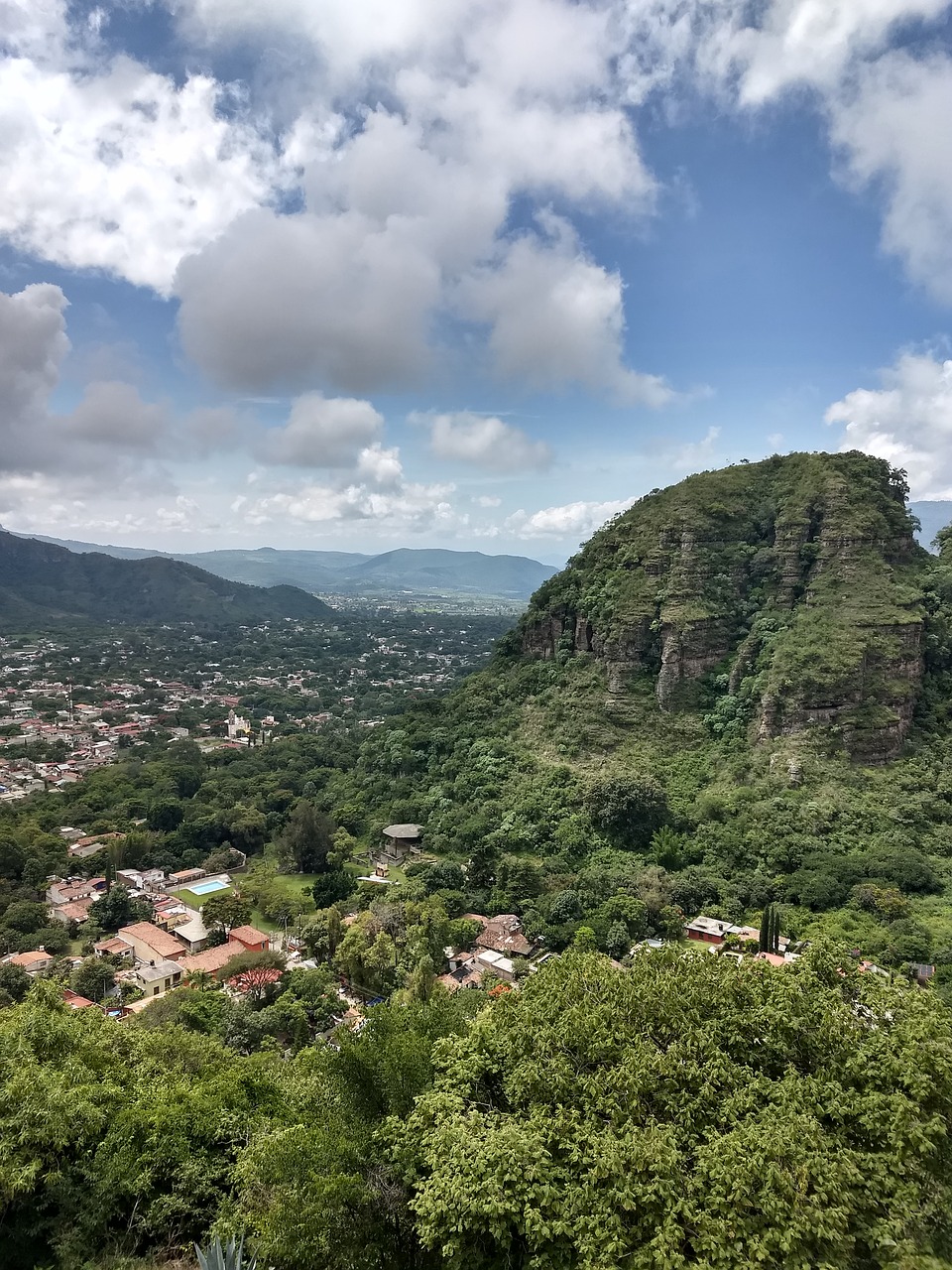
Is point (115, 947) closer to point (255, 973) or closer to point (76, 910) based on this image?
point (76, 910)

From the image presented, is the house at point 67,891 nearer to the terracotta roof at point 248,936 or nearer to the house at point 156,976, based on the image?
the house at point 156,976

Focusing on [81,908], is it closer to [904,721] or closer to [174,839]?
[174,839]

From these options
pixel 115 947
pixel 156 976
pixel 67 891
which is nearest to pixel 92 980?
pixel 156 976

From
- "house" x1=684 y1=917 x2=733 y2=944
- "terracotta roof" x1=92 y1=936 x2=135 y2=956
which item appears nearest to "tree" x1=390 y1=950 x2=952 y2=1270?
"house" x1=684 y1=917 x2=733 y2=944

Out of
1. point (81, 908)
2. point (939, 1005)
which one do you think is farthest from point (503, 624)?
point (939, 1005)

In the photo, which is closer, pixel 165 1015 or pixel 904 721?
pixel 165 1015

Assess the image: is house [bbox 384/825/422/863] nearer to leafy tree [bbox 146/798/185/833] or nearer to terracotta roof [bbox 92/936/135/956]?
terracotta roof [bbox 92/936/135/956]
